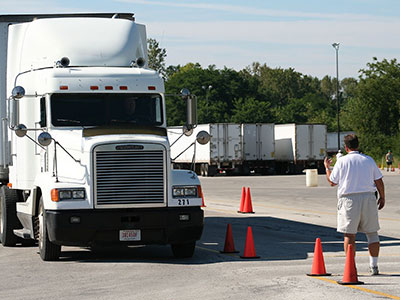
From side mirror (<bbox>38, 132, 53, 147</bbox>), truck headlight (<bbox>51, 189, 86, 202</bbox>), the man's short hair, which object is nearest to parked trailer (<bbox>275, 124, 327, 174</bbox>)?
side mirror (<bbox>38, 132, 53, 147</bbox>)

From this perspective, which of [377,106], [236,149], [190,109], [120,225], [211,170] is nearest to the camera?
[120,225]

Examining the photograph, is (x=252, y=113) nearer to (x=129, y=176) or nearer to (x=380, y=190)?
(x=129, y=176)

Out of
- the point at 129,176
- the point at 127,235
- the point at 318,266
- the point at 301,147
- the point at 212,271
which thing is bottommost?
the point at 212,271

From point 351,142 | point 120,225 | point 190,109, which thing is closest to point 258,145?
point 190,109

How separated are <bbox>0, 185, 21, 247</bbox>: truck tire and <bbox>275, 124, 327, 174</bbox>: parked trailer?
152 ft

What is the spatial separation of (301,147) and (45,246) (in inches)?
1939

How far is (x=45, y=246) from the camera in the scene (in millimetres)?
14898

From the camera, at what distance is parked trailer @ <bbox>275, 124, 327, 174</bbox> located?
6328cm

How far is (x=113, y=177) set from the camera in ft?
47.4

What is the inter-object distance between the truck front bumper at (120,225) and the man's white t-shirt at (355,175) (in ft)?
10.1

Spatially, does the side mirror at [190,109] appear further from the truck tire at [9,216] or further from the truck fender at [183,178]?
the truck tire at [9,216]

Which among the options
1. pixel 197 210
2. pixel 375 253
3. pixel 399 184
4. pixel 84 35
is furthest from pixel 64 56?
pixel 399 184

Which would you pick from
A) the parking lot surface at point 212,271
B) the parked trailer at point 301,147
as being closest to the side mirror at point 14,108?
the parking lot surface at point 212,271

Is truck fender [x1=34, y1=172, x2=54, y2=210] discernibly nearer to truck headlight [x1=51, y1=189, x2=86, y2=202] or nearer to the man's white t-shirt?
truck headlight [x1=51, y1=189, x2=86, y2=202]
